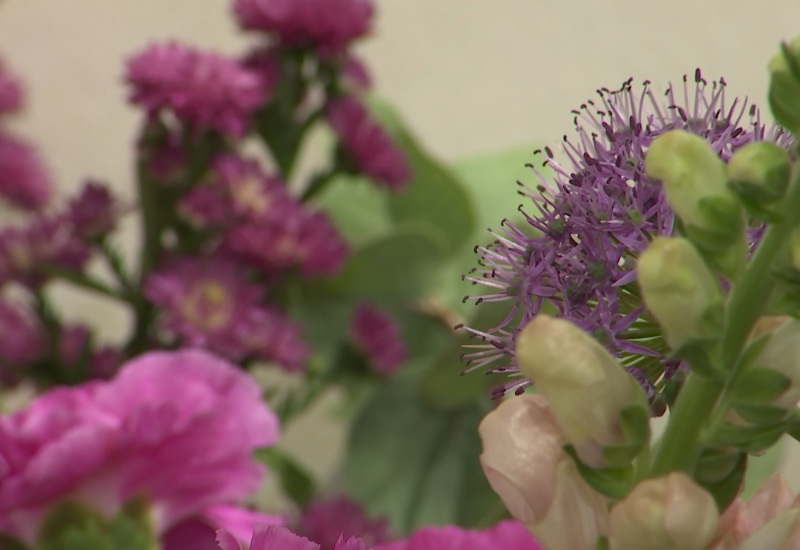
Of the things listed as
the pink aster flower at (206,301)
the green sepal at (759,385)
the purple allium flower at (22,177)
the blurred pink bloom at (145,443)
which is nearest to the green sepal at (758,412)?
the green sepal at (759,385)

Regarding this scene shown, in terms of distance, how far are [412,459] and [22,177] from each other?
258 millimetres

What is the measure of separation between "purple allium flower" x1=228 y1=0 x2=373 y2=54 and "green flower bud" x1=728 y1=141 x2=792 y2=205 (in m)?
0.32

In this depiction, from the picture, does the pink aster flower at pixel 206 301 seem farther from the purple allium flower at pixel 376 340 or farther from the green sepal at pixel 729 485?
the green sepal at pixel 729 485

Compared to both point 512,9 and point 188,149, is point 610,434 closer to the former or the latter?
point 188,149

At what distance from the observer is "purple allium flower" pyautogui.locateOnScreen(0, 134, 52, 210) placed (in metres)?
0.53

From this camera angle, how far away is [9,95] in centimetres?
56

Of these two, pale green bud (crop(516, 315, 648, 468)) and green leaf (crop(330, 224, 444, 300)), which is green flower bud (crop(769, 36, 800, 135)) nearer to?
pale green bud (crop(516, 315, 648, 468))

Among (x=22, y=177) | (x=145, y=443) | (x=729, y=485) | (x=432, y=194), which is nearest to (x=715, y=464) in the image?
(x=729, y=485)

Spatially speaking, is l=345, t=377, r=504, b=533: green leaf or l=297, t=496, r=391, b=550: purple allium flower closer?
l=297, t=496, r=391, b=550: purple allium flower

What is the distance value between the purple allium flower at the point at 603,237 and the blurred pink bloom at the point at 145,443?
0.08 meters

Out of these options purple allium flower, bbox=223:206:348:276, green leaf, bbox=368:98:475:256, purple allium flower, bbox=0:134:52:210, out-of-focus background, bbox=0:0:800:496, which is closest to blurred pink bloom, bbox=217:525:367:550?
out-of-focus background, bbox=0:0:800:496

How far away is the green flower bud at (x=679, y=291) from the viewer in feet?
0.30

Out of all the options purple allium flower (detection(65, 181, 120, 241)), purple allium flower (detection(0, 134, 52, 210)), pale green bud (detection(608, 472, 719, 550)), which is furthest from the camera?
purple allium flower (detection(0, 134, 52, 210))

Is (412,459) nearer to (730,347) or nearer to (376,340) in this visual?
(376,340)
